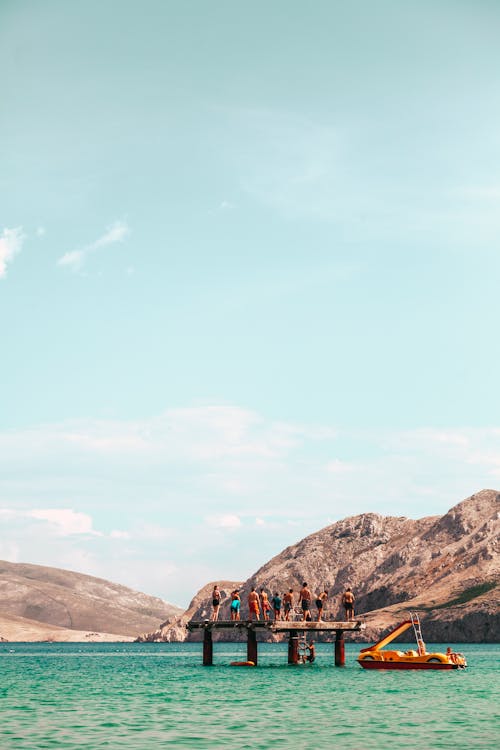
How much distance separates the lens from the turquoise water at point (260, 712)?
31828mm

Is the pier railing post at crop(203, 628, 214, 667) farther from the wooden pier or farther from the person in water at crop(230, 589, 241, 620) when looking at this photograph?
the person in water at crop(230, 589, 241, 620)

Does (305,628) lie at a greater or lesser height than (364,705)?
greater

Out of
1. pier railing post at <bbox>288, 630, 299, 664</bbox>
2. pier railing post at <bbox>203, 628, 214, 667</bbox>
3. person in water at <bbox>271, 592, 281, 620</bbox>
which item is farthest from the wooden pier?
person in water at <bbox>271, 592, 281, 620</bbox>

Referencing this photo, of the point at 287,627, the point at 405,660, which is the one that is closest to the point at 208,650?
the point at 287,627

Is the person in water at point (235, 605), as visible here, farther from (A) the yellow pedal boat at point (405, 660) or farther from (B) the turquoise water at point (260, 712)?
(A) the yellow pedal boat at point (405, 660)

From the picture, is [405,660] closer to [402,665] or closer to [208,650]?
[402,665]

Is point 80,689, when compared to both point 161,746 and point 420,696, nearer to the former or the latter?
point 420,696

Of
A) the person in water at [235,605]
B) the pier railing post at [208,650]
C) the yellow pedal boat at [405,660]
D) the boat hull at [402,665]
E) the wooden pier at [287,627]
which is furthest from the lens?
the pier railing post at [208,650]

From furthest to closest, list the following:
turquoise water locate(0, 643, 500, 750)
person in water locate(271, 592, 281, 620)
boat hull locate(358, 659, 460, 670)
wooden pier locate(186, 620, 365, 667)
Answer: boat hull locate(358, 659, 460, 670) < person in water locate(271, 592, 281, 620) < wooden pier locate(186, 620, 365, 667) < turquoise water locate(0, 643, 500, 750)

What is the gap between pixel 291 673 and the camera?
6353 cm

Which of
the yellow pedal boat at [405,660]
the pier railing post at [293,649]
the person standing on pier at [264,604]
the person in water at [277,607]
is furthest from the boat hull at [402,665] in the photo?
the person standing on pier at [264,604]

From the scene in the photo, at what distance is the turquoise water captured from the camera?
31.8m

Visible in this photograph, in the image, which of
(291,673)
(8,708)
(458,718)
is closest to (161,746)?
(458,718)

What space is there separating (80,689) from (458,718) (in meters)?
28.4
